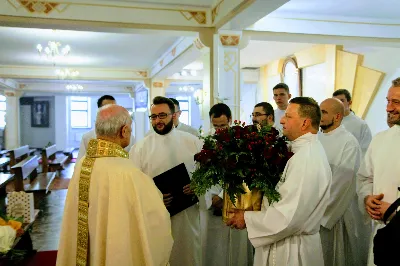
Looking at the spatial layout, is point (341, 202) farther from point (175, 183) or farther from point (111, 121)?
point (111, 121)

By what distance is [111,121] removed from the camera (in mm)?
2205

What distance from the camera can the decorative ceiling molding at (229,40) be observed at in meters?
6.21

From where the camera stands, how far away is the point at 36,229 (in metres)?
6.43

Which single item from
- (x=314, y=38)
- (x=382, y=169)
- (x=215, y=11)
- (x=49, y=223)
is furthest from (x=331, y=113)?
(x=49, y=223)

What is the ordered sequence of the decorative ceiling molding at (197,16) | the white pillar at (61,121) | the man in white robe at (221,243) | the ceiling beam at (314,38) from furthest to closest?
1. the white pillar at (61,121)
2. the ceiling beam at (314,38)
3. the decorative ceiling molding at (197,16)
4. the man in white robe at (221,243)

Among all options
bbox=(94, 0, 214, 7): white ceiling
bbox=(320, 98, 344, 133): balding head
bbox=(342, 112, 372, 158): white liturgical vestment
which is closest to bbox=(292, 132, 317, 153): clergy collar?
bbox=(320, 98, 344, 133): balding head

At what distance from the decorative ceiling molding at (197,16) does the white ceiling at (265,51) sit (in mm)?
3413

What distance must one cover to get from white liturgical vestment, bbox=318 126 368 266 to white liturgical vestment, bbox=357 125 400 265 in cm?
50

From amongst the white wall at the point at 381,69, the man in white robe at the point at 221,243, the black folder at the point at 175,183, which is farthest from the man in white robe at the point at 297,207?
the white wall at the point at 381,69

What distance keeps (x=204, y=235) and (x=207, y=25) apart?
3.50 m

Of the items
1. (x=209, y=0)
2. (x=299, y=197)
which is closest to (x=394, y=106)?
(x=299, y=197)

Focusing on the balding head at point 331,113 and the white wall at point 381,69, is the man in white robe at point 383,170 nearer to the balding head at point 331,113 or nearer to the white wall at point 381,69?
the balding head at point 331,113

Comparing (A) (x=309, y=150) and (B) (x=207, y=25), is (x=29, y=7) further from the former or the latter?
(A) (x=309, y=150)

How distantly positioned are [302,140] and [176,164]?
4.37ft
